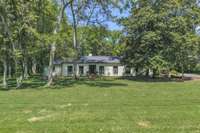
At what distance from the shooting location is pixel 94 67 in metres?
63.7

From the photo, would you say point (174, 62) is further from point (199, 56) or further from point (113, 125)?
point (113, 125)

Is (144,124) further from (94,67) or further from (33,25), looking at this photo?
(94,67)

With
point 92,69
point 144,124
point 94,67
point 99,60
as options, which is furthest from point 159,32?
point 144,124

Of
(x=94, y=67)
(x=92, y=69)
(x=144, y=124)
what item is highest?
(x=94, y=67)

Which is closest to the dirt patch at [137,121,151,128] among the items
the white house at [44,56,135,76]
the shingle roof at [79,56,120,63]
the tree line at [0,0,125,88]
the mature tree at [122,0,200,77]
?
the tree line at [0,0,125,88]

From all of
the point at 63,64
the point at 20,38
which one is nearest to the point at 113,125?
the point at 20,38

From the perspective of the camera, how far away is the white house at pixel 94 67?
62.8 m

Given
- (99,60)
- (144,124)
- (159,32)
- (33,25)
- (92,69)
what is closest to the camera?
(144,124)

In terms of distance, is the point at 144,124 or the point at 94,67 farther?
the point at 94,67

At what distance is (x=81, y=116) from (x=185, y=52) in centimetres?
4057

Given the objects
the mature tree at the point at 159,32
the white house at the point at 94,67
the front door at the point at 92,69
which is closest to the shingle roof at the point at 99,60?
the white house at the point at 94,67

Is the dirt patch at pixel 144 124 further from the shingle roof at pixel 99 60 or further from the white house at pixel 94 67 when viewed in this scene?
the shingle roof at pixel 99 60

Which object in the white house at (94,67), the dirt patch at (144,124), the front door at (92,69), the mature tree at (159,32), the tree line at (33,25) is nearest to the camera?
the dirt patch at (144,124)

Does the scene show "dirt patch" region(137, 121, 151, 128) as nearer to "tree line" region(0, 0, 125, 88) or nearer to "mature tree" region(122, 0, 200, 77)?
"tree line" region(0, 0, 125, 88)
